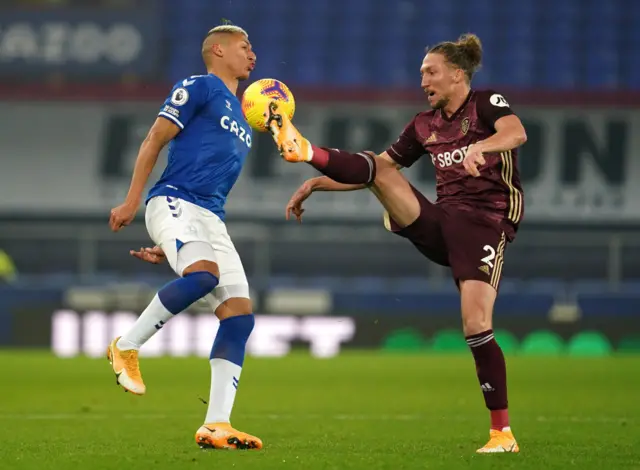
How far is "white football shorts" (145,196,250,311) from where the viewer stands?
6191mm

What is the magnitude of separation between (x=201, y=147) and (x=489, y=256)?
61.8 inches

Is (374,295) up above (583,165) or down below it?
below

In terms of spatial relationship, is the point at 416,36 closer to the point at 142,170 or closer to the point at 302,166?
the point at 302,166

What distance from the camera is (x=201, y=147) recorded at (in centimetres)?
635

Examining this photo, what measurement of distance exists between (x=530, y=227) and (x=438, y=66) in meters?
15.8

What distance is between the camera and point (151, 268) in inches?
853

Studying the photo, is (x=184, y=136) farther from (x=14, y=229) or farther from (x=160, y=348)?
(x=14, y=229)

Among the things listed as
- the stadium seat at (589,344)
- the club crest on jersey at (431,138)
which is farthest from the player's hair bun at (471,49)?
the stadium seat at (589,344)

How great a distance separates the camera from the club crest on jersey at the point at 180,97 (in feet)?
20.5

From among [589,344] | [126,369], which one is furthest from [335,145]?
[126,369]

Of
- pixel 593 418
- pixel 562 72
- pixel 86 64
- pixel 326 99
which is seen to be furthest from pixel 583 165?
pixel 593 418

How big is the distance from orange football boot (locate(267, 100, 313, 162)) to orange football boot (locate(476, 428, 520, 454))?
5.38ft

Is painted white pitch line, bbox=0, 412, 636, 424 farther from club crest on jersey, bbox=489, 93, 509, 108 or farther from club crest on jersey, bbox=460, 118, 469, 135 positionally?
club crest on jersey, bbox=489, 93, 509, 108

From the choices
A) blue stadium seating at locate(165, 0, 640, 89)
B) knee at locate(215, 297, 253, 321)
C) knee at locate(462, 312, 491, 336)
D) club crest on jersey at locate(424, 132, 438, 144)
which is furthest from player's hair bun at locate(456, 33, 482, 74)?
blue stadium seating at locate(165, 0, 640, 89)
